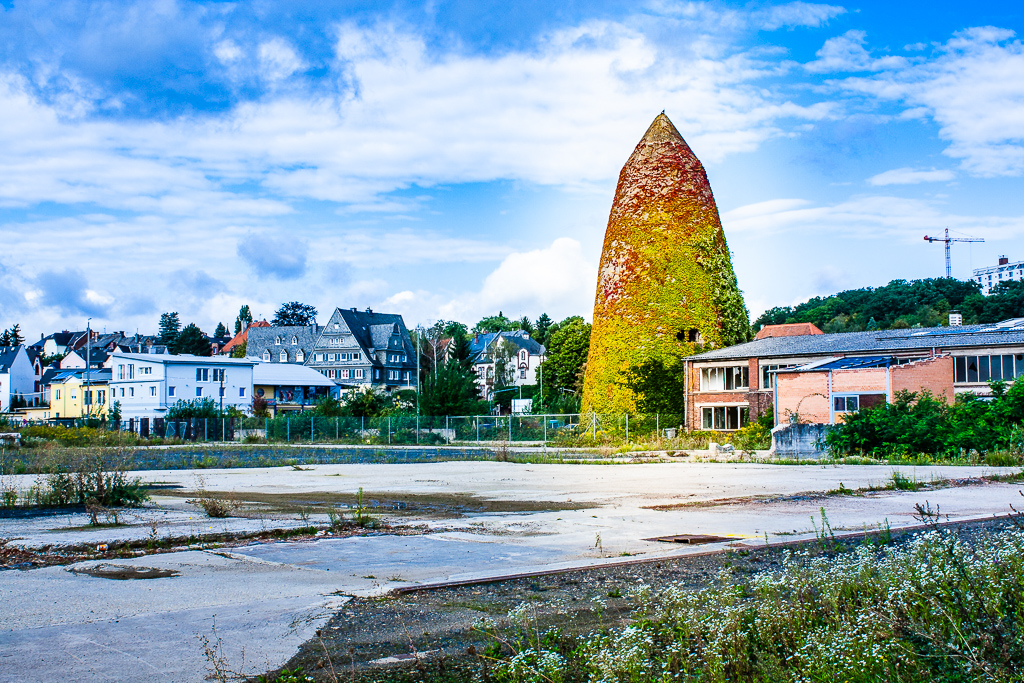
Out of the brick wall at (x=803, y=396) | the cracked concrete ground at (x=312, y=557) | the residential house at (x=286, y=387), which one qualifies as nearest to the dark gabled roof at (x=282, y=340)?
the residential house at (x=286, y=387)

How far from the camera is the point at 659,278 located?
4784 cm

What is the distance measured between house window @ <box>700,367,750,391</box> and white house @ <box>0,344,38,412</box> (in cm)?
8829

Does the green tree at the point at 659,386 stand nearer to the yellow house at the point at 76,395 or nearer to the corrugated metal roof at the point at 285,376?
the corrugated metal roof at the point at 285,376

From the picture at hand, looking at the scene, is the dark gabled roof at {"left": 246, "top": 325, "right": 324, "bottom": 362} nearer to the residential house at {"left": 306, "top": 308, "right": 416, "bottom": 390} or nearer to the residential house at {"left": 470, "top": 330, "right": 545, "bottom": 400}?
the residential house at {"left": 306, "top": 308, "right": 416, "bottom": 390}

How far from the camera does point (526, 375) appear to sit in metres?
105

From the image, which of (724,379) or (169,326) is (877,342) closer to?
(724,379)

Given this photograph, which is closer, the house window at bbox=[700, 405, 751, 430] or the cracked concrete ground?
the cracked concrete ground

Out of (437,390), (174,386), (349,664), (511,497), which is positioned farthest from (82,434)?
(349,664)

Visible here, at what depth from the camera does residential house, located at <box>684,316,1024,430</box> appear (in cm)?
3728

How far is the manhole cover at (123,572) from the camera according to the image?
745 centimetres

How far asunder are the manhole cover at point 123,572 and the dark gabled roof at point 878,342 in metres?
37.8

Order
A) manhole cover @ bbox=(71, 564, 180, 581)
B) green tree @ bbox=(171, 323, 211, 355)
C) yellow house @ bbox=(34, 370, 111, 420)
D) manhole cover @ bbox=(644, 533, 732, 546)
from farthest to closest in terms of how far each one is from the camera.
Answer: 1. green tree @ bbox=(171, 323, 211, 355)
2. yellow house @ bbox=(34, 370, 111, 420)
3. manhole cover @ bbox=(644, 533, 732, 546)
4. manhole cover @ bbox=(71, 564, 180, 581)

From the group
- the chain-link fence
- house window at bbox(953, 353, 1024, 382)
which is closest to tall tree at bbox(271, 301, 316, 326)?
the chain-link fence

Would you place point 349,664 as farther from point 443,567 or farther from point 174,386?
point 174,386
